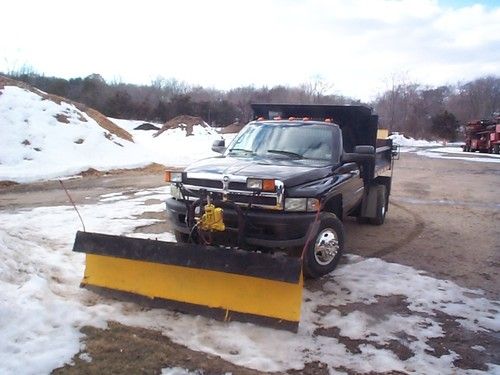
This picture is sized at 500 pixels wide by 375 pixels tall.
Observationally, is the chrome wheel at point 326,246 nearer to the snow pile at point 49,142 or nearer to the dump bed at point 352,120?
the dump bed at point 352,120

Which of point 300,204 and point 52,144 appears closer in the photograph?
point 300,204

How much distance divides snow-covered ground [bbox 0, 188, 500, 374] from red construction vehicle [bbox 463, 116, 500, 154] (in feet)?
117

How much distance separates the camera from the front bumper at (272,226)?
16.3ft

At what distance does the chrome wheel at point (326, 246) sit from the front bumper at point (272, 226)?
1.41 feet

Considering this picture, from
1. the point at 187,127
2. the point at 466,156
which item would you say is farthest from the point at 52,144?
the point at 466,156

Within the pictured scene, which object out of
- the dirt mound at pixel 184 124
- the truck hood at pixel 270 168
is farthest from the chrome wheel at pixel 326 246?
the dirt mound at pixel 184 124

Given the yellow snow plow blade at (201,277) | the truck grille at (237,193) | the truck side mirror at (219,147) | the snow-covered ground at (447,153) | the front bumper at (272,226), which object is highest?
the truck side mirror at (219,147)

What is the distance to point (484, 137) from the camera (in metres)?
39.5

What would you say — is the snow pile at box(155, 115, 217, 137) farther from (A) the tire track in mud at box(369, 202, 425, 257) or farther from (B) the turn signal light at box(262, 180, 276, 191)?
(B) the turn signal light at box(262, 180, 276, 191)

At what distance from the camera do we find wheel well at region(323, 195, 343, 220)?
5875 mm

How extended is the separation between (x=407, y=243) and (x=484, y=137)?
3635 cm

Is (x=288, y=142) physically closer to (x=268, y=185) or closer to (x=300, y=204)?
(x=300, y=204)

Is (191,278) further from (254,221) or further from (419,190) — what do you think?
(419,190)

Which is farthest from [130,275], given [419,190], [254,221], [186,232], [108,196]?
[419,190]
